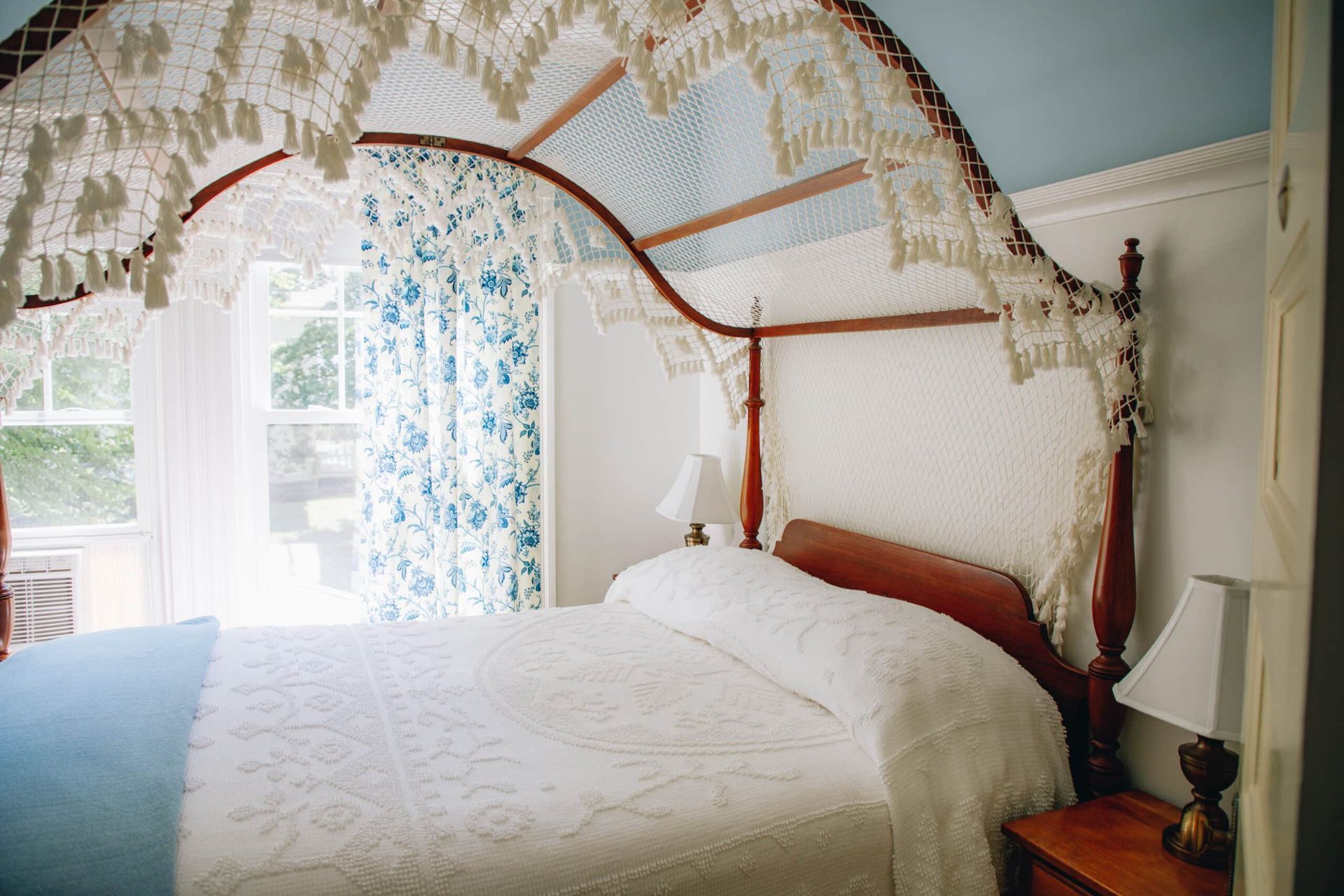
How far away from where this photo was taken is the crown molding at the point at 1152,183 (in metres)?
1.46

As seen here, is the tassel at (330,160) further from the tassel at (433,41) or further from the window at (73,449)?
the window at (73,449)

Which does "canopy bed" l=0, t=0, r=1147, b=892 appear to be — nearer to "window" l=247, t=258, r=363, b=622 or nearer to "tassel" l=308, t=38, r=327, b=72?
"tassel" l=308, t=38, r=327, b=72

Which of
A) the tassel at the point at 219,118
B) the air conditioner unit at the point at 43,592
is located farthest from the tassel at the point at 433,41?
the air conditioner unit at the point at 43,592

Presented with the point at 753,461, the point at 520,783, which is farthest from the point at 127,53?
the point at 753,461

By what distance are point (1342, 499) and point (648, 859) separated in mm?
1184

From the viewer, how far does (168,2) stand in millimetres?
1130

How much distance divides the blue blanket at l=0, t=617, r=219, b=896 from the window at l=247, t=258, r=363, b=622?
1.42 metres

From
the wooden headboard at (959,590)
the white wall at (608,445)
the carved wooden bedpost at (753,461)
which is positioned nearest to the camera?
the wooden headboard at (959,590)

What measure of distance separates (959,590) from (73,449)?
10.8 ft

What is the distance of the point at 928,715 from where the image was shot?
5.21 feet

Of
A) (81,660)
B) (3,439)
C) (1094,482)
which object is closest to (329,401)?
(3,439)

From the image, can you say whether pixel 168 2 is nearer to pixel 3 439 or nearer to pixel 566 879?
pixel 566 879

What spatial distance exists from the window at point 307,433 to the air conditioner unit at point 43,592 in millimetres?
671

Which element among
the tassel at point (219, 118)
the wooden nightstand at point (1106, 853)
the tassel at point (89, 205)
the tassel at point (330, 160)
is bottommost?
the wooden nightstand at point (1106, 853)
